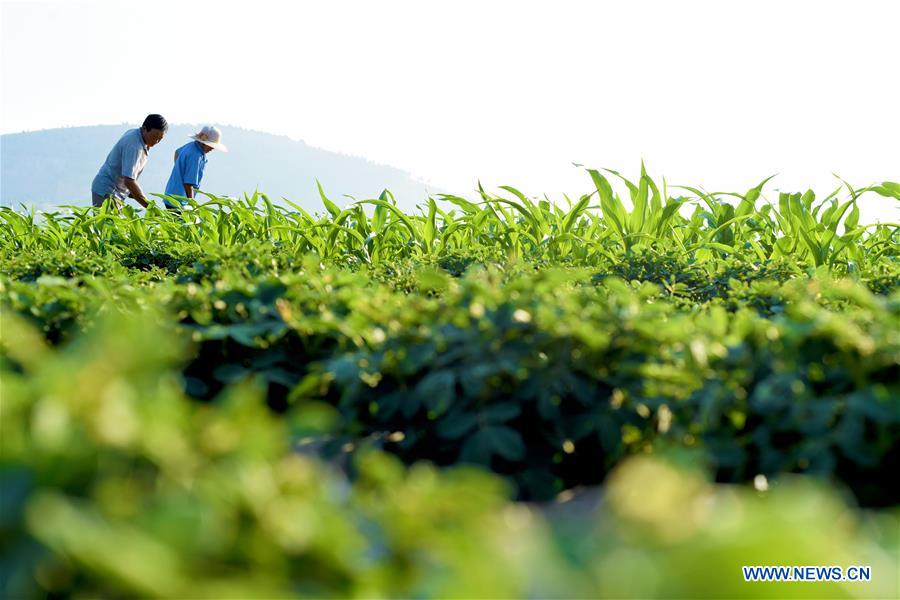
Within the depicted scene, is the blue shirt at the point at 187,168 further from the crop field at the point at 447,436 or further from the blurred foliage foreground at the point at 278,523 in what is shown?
the blurred foliage foreground at the point at 278,523

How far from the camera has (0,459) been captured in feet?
2.98

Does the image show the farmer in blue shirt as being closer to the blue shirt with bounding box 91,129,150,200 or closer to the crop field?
the blue shirt with bounding box 91,129,150,200

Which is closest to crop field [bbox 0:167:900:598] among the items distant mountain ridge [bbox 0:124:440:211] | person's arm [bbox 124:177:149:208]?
person's arm [bbox 124:177:149:208]

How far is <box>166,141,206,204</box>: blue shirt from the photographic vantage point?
28.7 ft

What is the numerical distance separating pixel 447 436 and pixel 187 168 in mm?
7848

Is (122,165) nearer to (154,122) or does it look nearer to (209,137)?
(154,122)

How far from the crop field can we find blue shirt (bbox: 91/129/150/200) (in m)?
5.44

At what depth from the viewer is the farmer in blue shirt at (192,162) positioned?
874 centimetres

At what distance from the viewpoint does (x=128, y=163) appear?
8305 millimetres

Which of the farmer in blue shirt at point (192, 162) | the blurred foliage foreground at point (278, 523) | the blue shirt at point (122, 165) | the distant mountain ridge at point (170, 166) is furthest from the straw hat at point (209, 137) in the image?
the distant mountain ridge at point (170, 166)

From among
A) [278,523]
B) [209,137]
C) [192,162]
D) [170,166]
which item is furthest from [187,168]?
[170,166]

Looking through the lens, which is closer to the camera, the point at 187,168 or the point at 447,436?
the point at 447,436

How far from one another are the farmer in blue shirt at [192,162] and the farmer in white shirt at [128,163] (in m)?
0.32

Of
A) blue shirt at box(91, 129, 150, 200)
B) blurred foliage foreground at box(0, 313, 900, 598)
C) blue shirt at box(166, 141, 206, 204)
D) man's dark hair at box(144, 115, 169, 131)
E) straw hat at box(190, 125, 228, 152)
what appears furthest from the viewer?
straw hat at box(190, 125, 228, 152)
